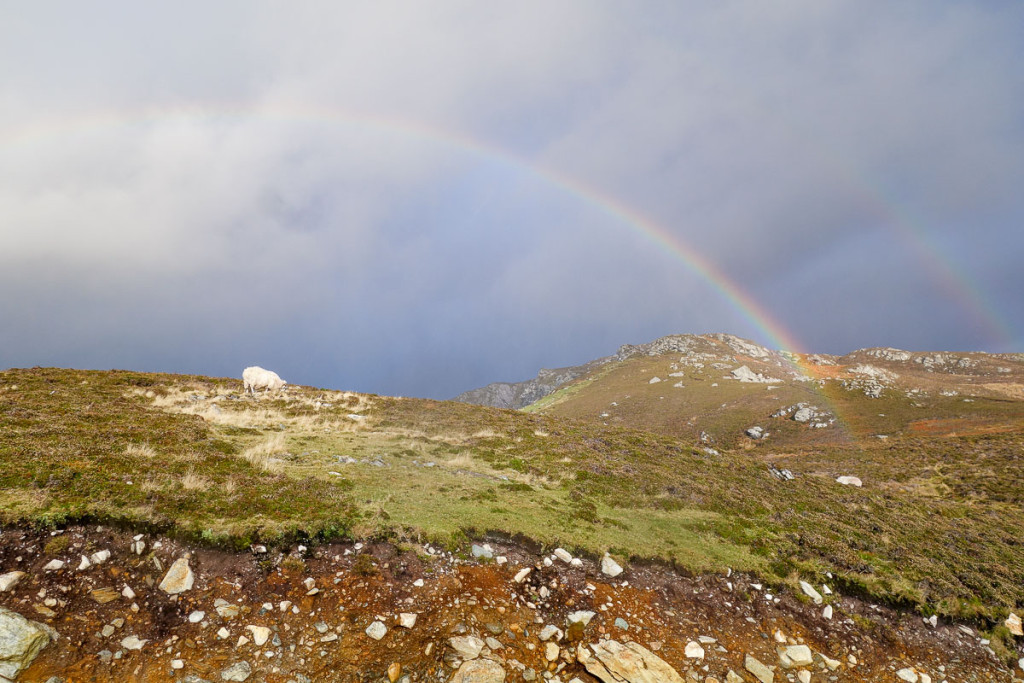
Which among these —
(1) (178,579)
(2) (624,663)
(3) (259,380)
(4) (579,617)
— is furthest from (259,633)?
(3) (259,380)

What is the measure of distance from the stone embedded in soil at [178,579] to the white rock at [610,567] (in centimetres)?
1026

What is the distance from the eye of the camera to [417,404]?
3734 centimetres

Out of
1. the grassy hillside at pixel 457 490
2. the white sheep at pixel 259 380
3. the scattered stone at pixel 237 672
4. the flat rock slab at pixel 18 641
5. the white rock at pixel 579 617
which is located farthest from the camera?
the white sheep at pixel 259 380

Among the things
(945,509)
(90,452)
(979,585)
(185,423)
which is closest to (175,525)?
(90,452)

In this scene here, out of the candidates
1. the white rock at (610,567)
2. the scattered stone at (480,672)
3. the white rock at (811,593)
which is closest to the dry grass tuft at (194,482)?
the scattered stone at (480,672)

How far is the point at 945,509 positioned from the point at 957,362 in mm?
187959

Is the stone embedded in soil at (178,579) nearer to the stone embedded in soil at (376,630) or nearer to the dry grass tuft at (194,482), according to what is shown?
the dry grass tuft at (194,482)

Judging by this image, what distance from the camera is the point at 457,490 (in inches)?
665

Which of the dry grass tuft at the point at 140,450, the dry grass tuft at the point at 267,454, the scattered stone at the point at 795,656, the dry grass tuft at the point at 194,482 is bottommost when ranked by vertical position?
the scattered stone at the point at 795,656

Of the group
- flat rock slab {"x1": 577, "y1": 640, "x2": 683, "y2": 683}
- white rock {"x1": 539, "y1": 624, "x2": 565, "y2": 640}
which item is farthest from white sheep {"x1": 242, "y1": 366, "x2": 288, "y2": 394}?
flat rock slab {"x1": 577, "y1": 640, "x2": 683, "y2": 683}

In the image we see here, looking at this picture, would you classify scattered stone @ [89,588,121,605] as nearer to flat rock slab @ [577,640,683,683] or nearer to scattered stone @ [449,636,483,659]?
scattered stone @ [449,636,483,659]

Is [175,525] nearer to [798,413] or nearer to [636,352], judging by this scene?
[798,413]

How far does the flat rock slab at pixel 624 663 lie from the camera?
8.64m

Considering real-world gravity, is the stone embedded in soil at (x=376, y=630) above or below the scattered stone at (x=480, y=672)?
above
